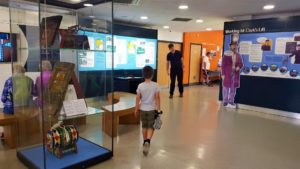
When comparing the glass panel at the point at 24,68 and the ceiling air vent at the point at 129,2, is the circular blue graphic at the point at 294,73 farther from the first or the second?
the glass panel at the point at 24,68

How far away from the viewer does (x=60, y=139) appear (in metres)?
2.78

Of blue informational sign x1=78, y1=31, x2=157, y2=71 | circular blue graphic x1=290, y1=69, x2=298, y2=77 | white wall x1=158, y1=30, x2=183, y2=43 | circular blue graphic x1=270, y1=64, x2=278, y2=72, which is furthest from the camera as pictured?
white wall x1=158, y1=30, x2=183, y2=43

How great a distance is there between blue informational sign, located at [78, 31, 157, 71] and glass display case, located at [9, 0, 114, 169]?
0.02 m

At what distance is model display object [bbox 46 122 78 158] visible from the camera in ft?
9.11

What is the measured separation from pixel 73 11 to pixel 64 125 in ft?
5.56

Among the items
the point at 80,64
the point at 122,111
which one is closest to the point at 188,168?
the point at 122,111

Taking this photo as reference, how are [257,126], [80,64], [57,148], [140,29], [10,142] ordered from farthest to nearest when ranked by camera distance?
[140,29] → [257,126] → [80,64] → [10,142] → [57,148]

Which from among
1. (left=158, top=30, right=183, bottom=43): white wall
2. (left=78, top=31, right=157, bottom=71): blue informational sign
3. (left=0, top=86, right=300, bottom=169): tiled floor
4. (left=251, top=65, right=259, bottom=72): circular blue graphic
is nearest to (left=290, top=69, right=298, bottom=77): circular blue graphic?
(left=251, top=65, right=259, bottom=72): circular blue graphic

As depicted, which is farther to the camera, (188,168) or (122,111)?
(122,111)

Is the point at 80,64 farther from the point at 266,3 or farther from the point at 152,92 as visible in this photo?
the point at 266,3

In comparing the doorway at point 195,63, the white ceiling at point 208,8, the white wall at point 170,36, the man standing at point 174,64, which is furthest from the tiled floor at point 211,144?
the doorway at point 195,63

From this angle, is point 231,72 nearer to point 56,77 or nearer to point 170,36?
point 170,36

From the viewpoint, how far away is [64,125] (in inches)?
116

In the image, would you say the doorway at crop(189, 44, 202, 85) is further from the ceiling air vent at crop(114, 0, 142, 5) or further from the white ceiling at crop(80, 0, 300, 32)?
the ceiling air vent at crop(114, 0, 142, 5)
